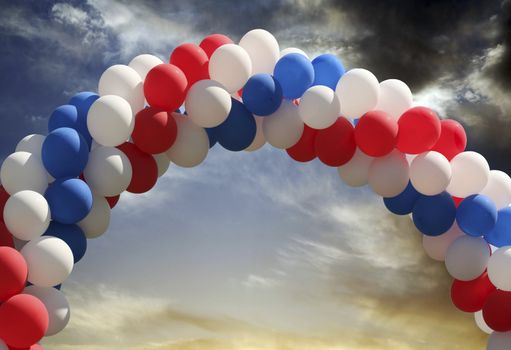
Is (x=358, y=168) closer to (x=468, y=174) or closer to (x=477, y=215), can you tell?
(x=468, y=174)

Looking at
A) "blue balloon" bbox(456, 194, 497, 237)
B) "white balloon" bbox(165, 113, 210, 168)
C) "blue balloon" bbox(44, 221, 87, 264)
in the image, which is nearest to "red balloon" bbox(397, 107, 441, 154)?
"blue balloon" bbox(456, 194, 497, 237)

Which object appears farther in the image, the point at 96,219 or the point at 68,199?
the point at 96,219

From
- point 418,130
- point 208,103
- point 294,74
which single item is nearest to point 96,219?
point 208,103

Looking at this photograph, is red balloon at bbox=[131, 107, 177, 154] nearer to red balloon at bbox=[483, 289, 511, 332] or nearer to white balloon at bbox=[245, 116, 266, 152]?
white balloon at bbox=[245, 116, 266, 152]

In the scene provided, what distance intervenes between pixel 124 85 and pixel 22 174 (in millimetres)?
1170

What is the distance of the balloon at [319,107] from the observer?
6.21m

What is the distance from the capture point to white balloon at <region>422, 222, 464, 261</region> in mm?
6488

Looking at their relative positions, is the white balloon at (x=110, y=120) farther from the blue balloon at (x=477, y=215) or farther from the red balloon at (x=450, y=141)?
the blue balloon at (x=477, y=215)

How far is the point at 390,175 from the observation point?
20.7ft

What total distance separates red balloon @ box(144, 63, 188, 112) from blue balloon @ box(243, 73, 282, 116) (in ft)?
1.94

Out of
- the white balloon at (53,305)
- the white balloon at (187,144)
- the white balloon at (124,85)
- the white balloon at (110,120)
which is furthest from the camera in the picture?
the white balloon at (187,144)

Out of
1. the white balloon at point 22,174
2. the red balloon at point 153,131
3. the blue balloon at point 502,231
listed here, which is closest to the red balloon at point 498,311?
the blue balloon at point 502,231

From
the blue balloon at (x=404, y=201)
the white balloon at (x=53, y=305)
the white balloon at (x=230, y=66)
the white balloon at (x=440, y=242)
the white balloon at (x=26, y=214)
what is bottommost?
the white balloon at (x=53, y=305)

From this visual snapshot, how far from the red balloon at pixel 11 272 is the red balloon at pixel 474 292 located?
386 cm
